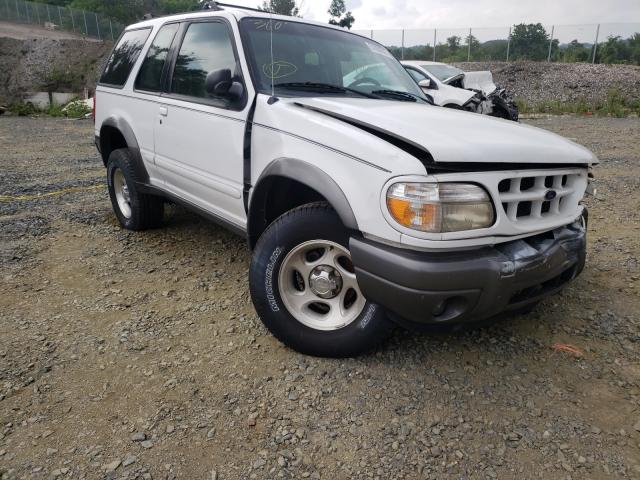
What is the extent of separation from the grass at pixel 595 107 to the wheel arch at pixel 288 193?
1493 cm

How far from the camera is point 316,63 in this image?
3225 millimetres

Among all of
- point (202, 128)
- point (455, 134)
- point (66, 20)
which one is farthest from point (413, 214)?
point (66, 20)

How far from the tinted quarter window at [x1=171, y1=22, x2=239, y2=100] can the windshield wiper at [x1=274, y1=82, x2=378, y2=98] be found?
0.34 meters

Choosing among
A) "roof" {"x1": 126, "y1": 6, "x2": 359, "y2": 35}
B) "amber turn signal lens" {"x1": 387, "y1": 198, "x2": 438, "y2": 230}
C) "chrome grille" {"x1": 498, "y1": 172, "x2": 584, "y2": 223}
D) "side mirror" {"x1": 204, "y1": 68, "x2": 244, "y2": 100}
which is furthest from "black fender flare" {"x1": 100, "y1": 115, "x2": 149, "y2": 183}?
"chrome grille" {"x1": 498, "y1": 172, "x2": 584, "y2": 223}

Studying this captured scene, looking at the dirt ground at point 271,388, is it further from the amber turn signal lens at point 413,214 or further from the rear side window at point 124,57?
the rear side window at point 124,57

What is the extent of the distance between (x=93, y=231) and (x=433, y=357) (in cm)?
A: 356

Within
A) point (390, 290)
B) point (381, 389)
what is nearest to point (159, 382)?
point (381, 389)

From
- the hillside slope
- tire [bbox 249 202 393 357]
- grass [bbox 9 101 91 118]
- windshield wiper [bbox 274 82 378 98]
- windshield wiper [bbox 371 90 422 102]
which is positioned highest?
the hillside slope

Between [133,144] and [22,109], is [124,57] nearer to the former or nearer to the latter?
[133,144]

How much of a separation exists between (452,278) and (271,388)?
1.08 meters

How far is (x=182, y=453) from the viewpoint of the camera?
199 cm

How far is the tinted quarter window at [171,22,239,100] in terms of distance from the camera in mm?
3169

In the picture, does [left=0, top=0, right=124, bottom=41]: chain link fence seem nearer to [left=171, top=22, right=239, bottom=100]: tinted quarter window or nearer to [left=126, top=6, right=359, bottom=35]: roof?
[left=126, top=6, right=359, bottom=35]: roof

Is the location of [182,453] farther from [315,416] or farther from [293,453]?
[315,416]
